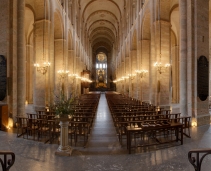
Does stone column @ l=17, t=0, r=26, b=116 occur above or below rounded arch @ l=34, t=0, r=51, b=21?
below

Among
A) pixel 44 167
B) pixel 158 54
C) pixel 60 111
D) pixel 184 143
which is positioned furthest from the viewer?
pixel 158 54

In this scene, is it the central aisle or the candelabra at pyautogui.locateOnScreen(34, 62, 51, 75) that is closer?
the central aisle

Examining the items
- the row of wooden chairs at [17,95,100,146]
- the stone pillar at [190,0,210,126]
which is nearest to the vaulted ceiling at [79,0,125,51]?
the stone pillar at [190,0,210,126]

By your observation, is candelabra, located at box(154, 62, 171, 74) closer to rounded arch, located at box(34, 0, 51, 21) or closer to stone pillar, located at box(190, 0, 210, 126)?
stone pillar, located at box(190, 0, 210, 126)

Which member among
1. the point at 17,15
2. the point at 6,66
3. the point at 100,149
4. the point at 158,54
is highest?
the point at 17,15

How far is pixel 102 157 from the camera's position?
17.9 ft

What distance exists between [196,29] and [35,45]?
1126 centimetres

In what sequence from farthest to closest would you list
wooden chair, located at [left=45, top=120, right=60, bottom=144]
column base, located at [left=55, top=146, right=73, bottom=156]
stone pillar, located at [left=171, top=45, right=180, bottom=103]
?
1. stone pillar, located at [left=171, top=45, right=180, bottom=103]
2. wooden chair, located at [left=45, top=120, right=60, bottom=144]
3. column base, located at [left=55, top=146, right=73, bottom=156]

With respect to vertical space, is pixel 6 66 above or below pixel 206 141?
above

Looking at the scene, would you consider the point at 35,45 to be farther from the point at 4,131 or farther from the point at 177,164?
the point at 177,164

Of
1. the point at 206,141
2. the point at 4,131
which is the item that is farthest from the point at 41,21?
the point at 206,141

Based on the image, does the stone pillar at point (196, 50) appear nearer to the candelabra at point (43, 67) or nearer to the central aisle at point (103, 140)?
the central aisle at point (103, 140)

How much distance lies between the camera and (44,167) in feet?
15.5

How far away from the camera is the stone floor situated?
15.5 ft
